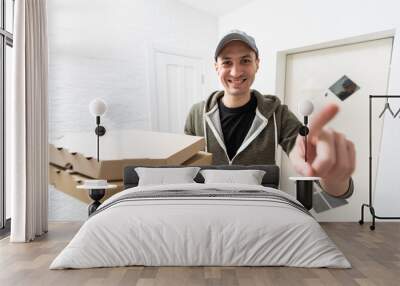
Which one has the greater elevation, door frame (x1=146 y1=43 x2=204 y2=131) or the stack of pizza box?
door frame (x1=146 y1=43 x2=204 y2=131)

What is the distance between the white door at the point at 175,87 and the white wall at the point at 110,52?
0.11m

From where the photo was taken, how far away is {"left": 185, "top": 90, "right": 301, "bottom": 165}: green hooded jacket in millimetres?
5266

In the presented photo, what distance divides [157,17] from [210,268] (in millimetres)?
3125

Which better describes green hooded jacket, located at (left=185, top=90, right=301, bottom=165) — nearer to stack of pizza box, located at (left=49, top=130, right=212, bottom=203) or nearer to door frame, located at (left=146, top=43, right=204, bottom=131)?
stack of pizza box, located at (left=49, top=130, right=212, bottom=203)

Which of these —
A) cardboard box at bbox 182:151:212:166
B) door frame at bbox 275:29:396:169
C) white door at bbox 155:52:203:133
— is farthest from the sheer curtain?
door frame at bbox 275:29:396:169

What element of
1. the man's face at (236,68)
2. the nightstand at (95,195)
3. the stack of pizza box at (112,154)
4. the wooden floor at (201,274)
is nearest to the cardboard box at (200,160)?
the stack of pizza box at (112,154)

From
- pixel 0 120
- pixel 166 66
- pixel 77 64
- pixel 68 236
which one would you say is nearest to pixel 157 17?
pixel 166 66

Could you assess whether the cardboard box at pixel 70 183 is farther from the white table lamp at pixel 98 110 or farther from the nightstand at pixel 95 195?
the white table lamp at pixel 98 110

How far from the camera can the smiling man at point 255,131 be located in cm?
527

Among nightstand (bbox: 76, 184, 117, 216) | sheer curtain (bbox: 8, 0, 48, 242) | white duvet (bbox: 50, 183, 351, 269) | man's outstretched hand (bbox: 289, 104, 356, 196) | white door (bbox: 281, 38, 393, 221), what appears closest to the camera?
white duvet (bbox: 50, 183, 351, 269)

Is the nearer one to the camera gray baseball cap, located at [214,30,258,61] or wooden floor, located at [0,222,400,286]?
wooden floor, located at [0,222,400,286]

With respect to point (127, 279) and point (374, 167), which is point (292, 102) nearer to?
point (374, 167)

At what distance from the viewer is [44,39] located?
16.2ft

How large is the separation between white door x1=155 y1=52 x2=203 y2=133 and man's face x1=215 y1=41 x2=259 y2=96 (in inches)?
10.6
